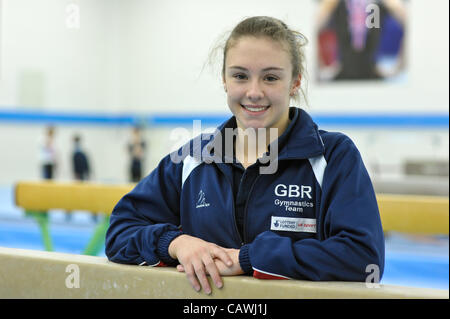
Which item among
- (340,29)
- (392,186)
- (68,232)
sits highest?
(340,29)

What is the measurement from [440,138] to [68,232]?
691 cm

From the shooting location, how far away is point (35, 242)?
17.5ft

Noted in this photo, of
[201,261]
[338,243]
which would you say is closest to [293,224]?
[338,243]

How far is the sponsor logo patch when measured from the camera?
4.02ft

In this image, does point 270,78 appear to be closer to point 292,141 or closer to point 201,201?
point 292,141

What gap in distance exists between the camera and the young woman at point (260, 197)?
105cm

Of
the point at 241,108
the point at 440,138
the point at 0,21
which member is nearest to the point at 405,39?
the point at 440,138

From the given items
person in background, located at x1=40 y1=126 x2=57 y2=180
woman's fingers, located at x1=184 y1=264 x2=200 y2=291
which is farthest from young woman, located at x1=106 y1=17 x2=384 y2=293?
person in background, located at x1=40 y1=126 x2=57 y2=180

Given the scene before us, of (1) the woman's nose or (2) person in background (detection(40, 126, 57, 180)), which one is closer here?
(1) the woman's nose

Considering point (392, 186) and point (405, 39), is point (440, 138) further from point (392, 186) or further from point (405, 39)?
point (392, 186)

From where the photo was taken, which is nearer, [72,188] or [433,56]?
[72,188]

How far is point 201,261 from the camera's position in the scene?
1.04 metres

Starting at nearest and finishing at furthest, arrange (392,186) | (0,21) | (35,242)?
1. (392,186)
2. (35,242)
3. (0,21)

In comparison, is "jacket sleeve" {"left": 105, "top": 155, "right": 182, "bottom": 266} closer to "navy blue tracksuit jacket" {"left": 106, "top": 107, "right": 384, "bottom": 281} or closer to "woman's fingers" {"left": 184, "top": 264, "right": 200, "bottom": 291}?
"navy blue tracksuit jacket" {"left": 106, "top": 107, "right": 384, "bottom": 281}
